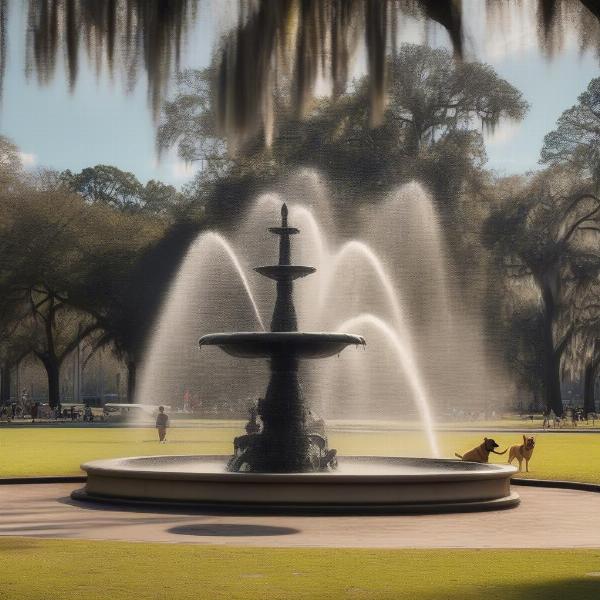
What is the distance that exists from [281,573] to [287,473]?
688 cm

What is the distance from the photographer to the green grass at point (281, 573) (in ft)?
32.1

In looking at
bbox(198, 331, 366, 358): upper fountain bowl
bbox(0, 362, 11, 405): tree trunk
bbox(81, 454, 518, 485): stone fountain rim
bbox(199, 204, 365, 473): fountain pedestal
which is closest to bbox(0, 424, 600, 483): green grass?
bbox(199, 204, 365, 473): fountain pedestal

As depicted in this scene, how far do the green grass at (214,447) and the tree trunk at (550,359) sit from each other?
1623 cm

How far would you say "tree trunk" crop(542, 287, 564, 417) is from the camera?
6612cm

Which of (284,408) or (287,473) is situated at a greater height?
(284,408)

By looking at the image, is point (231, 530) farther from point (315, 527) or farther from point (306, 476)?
point (306, 476)

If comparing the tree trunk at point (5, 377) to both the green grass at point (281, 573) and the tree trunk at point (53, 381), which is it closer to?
the tree trunk at point (53, 381)

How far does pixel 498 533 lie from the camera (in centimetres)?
1489

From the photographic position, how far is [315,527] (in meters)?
15.2

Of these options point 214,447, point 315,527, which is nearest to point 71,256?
point 214,447

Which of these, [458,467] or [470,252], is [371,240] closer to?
[470,252]

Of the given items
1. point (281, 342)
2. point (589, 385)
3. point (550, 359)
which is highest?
point (550, 359)

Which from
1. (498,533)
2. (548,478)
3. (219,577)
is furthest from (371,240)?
(219,577)

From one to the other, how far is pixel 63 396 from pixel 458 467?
464ft
